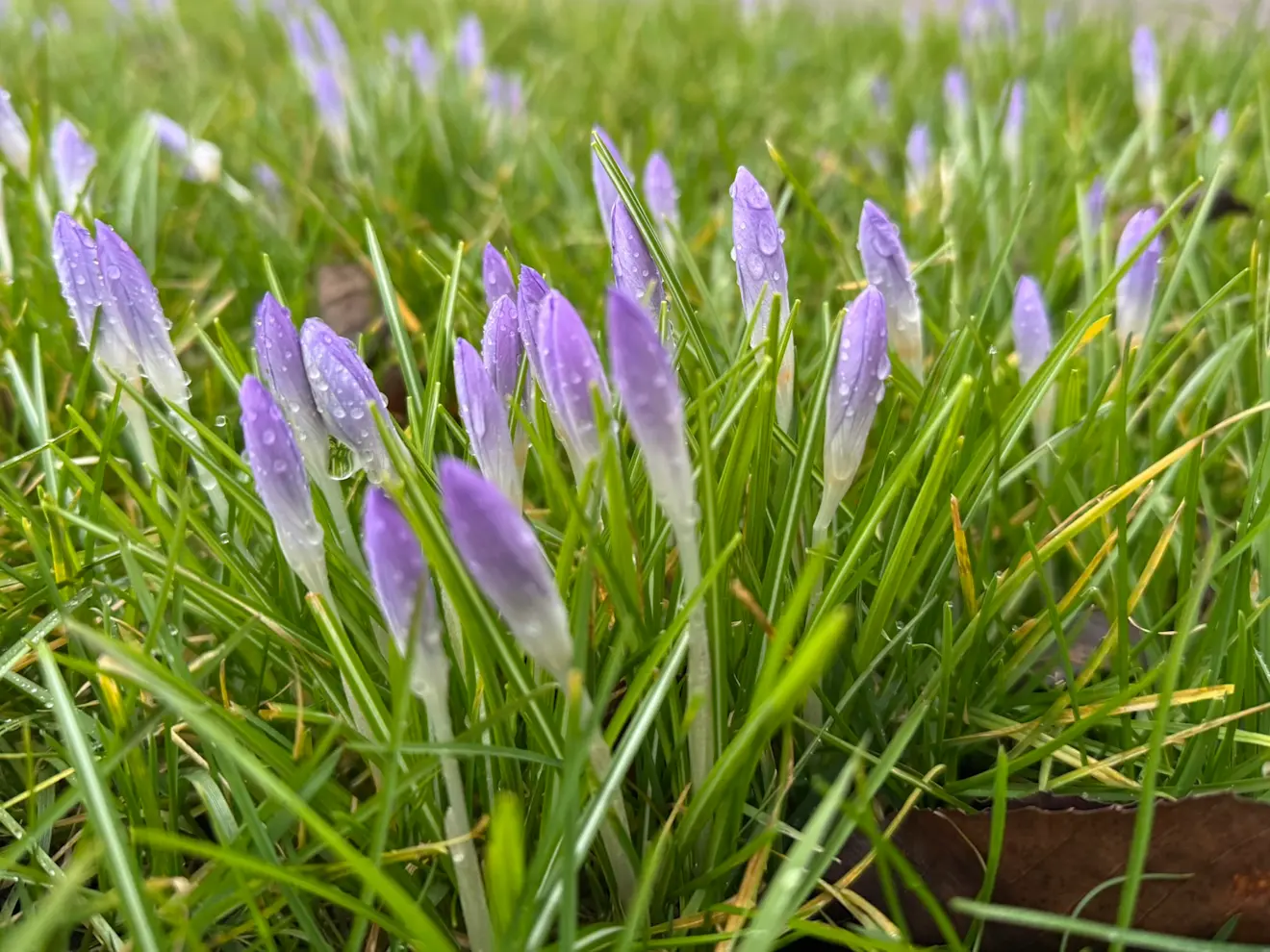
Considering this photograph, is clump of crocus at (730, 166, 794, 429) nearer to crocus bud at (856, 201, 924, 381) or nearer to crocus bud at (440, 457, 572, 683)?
crocus bud at (856, 201, 924, 381)

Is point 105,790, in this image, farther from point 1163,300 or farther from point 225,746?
point 1163,300

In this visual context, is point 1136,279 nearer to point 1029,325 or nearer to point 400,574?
point 1029,325

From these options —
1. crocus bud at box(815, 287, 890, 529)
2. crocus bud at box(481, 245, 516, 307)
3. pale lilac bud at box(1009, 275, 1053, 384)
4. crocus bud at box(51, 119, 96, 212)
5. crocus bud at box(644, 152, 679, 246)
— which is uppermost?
crocus bud at box(51, 119, 96, 212)

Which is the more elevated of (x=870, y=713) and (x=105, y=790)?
(x=105, y=790)

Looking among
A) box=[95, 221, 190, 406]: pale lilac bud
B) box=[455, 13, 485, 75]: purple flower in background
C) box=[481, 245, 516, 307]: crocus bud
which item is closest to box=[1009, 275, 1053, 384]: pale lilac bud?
box=[481, 245, 516, 307]: crocus bud

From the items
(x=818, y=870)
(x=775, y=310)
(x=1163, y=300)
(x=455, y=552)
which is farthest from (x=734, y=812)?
(x=1163, y=300)

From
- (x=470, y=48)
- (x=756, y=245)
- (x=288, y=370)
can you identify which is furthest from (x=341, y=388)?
(x=470, y=48)
